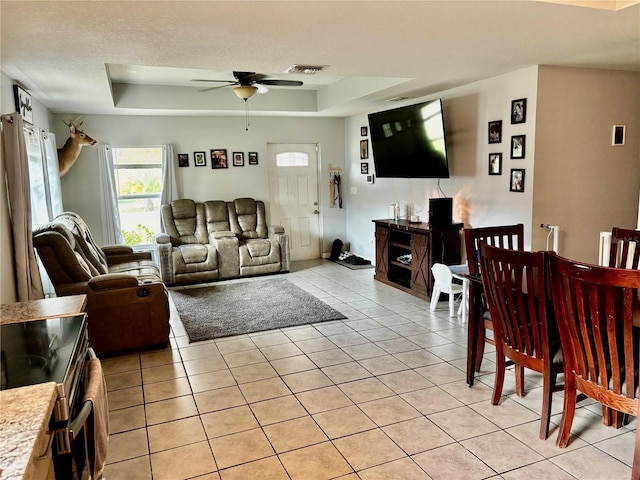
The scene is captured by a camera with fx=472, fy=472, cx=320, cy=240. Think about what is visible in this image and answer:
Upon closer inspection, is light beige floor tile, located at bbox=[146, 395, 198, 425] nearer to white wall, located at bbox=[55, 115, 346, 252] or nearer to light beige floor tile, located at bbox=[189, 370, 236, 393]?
light beige floor tile, located at bbox=[189, 370, 236, 393]

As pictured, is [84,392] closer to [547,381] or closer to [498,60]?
[547,381]

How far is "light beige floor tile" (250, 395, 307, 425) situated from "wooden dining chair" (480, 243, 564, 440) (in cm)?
131

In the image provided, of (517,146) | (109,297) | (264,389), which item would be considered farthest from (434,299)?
(109,297)

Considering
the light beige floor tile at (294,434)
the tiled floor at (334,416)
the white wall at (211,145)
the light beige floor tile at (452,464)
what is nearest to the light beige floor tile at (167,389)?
the tiled floor at (334,416)

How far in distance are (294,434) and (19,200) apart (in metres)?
2.56

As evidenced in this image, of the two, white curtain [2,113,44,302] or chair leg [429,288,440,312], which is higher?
white curtain [2,113,44,302]

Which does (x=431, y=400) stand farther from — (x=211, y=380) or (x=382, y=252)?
(x=382, y=252)

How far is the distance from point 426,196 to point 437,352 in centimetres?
265

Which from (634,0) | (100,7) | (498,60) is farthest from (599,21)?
(100,7)

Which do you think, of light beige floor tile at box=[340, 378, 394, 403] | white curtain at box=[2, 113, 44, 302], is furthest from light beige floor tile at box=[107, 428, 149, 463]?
white curtain at box=[2, 113, 44, 302]

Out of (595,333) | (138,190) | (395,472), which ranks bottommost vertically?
(395,472)

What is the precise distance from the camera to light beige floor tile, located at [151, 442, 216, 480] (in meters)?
2.34

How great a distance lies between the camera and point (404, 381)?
3.28m

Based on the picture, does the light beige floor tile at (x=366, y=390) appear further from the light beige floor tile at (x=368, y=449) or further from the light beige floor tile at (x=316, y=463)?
the light beige floor tile at (x=316, y=463)
